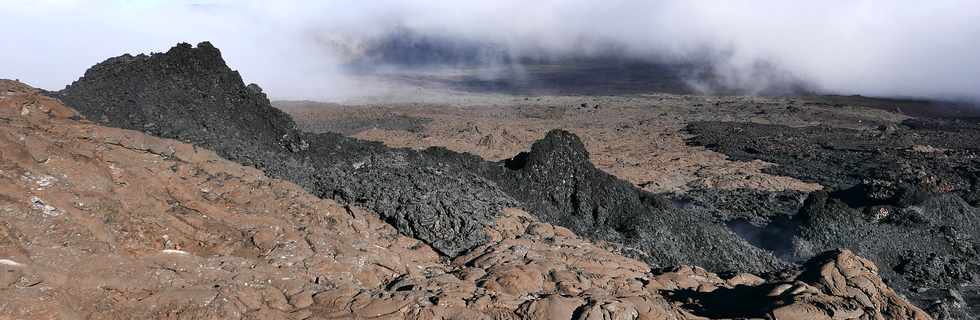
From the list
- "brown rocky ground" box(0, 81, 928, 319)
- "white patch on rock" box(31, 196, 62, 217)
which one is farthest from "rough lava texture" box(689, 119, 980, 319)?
"white patch on rock" box(31, 196, 62, 217)

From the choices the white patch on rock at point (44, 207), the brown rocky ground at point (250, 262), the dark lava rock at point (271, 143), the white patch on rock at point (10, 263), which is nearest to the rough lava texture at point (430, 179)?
the dark lava rock at point (271, 143)

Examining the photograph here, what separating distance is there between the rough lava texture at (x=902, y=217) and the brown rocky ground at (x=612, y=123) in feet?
6.85

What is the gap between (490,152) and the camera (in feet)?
68.7

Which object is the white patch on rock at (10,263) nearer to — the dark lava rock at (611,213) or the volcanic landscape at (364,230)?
the volcanic landscape at (364,230)

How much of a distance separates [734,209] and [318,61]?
1429 inches

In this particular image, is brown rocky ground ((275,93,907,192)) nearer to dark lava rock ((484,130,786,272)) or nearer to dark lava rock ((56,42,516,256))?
dark lava rock ((484,130,786,272))

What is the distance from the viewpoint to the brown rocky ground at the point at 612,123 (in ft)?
61.1

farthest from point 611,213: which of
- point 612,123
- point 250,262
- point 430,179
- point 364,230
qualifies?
point 612,123

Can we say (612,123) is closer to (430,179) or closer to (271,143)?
(430,179)

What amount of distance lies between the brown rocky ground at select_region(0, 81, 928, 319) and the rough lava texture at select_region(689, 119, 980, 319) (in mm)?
4198

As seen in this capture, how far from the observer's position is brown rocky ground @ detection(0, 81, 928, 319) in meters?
5.04

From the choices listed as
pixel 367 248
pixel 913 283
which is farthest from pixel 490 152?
pixel 367 248

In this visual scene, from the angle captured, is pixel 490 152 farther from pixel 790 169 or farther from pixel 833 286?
pixel 833 286

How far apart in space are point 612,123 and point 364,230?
2272 centimetres
